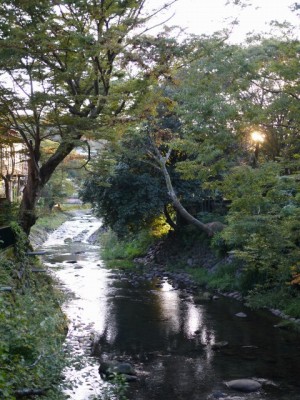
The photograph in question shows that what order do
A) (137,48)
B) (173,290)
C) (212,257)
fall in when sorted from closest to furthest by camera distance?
(137,48) < (173,290) < (212,257)

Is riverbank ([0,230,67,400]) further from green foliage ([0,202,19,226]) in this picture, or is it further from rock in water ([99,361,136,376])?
green foliage ([0,202,19,226])

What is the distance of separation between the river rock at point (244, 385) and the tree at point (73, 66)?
6.51m

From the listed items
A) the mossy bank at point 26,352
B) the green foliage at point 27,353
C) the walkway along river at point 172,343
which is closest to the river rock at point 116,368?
the walkway along river at point 172,343

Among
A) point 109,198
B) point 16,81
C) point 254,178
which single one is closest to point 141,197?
point 109,198

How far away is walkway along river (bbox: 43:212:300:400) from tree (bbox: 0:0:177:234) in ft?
12.9

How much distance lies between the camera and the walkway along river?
879 cm

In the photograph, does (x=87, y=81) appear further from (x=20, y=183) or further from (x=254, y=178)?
(x=20, y=183)

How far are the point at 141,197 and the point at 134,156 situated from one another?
1.87m

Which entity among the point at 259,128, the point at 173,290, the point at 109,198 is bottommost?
the point at 173,290

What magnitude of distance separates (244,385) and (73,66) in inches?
293

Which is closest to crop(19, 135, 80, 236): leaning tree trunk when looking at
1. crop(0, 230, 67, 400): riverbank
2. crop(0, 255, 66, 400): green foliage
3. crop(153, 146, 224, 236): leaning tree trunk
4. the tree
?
the tree

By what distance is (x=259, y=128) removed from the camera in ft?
37.9

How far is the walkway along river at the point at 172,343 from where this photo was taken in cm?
879

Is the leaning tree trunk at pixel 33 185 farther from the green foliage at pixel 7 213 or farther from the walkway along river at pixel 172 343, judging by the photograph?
the walkway along river at pixel 172 343
